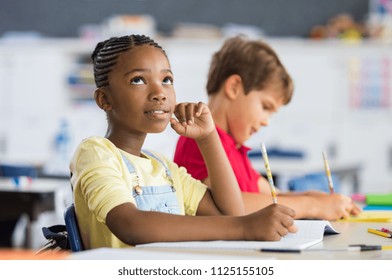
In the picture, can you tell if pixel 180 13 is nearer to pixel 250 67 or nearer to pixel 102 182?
pixel 250 67

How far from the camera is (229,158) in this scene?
198 cm

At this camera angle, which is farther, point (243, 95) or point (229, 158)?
point (243, 95)

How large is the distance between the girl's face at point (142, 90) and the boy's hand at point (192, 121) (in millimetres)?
59

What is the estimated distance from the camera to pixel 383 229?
1.50m

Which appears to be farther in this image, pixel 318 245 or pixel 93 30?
pixel 93 30

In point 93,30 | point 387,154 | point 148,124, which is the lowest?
point 387,154

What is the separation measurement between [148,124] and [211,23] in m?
6.02

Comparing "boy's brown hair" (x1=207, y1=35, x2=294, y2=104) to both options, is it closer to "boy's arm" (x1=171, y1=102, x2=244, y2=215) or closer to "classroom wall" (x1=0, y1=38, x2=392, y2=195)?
"boy's arm" (x1=171, y1=102, x2=244, y2=215)

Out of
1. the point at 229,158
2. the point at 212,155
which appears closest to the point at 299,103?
the point at 229,158

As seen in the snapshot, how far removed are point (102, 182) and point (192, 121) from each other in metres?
0.26

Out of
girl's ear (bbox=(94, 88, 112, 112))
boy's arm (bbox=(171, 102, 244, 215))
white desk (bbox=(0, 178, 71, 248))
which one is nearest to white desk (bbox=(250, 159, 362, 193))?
white desk (bbox=(0, 178, 71, 248))

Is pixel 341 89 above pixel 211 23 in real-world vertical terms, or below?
below
